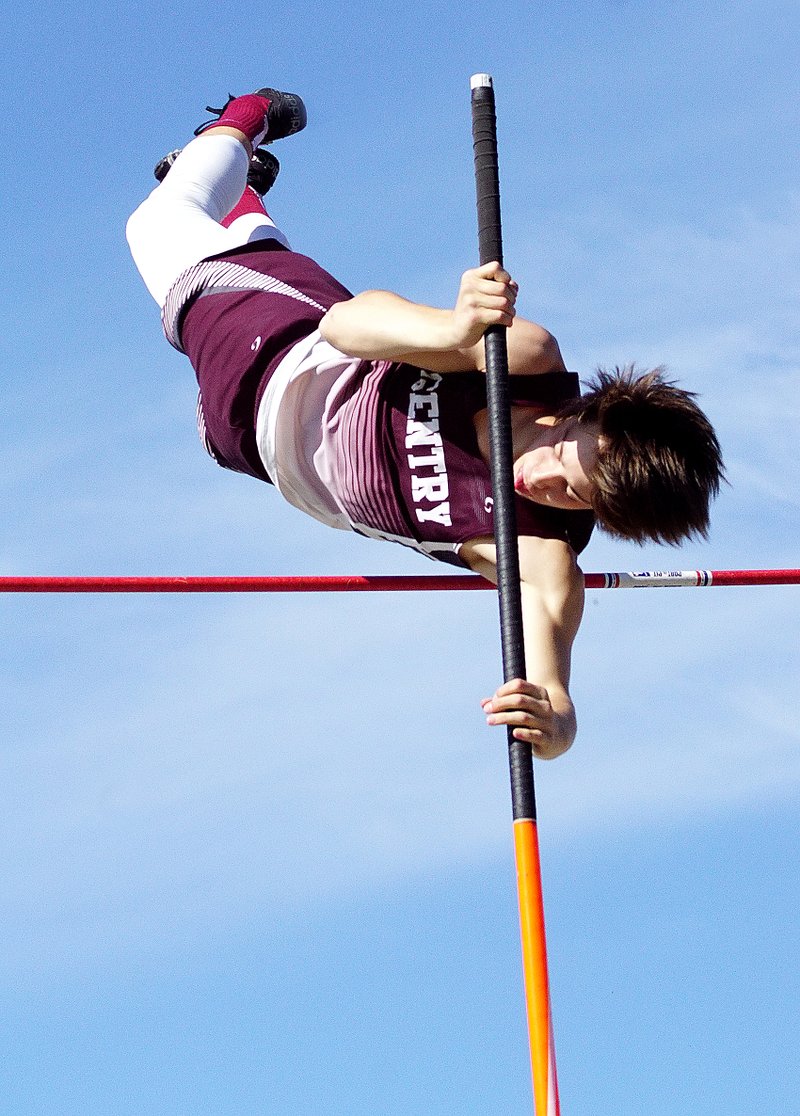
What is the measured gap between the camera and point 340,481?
4.25 m

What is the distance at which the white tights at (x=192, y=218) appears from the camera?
188 inches

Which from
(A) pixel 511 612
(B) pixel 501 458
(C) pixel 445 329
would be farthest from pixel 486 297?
(A) pixel 511 612

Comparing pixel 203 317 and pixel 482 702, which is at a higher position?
pixel 203 317

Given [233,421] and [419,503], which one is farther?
[233,421]

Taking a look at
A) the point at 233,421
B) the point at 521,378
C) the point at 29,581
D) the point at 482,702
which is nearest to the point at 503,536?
the point at 482,702

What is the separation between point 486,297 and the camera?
11.5ft

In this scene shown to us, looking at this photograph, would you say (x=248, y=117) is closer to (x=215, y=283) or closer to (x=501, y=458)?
(x=215, y=283)

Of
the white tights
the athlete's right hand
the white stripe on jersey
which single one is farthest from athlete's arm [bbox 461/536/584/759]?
the white tights

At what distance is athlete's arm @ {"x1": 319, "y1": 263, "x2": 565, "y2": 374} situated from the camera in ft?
11.6

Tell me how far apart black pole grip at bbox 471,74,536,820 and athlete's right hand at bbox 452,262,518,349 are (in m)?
0.03

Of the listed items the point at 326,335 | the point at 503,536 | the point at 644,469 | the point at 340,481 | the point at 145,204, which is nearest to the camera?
the point at 503,536

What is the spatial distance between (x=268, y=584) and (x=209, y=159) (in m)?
1.21

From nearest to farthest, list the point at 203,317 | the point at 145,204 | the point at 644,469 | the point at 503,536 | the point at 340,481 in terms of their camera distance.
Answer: the point at 503,536, the point at 644,469, the point at 340,481, the point at 203,317, the point at 145,204

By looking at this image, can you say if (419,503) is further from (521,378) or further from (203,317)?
(203,317)
